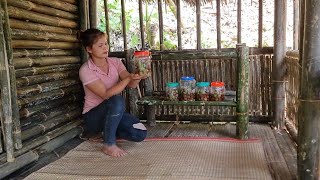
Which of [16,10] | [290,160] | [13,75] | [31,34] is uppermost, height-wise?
[16,10]

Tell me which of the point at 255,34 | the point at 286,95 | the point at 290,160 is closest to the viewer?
the point at 290,160

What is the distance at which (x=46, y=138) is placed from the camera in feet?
10.3

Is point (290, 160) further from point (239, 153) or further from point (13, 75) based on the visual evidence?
point (13, 75)

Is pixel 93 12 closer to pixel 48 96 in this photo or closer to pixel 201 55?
pixel 48 96

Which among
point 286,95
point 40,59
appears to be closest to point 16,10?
point 40,59

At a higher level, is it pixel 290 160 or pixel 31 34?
pixel 31 34

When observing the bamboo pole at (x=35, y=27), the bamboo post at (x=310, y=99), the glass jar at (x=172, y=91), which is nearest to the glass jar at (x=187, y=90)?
the glass jar at (x=172, y=91)

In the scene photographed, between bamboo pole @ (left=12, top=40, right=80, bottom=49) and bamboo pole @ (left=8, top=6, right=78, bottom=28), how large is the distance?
0.21m

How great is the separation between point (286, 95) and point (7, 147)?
301 centimetres

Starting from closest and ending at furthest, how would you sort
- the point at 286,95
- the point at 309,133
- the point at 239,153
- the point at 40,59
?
the point at 309,133 < the point at 239,153 < the point at 40,59 < the point at 286,95

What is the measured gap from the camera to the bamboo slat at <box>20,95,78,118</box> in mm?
2934

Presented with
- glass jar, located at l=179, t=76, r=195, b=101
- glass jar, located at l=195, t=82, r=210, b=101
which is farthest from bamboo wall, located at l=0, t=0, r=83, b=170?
glass jar, located at l=195, t=82, r=210, b=101

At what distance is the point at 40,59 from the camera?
323 centimetres

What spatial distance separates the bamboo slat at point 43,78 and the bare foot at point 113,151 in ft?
2.97
